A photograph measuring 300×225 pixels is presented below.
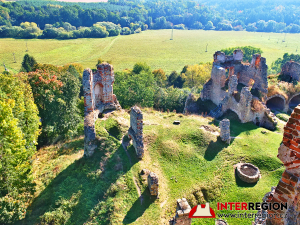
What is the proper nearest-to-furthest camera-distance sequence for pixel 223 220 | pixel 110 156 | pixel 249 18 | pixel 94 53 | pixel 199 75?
pixel 223 220, pixel 110 156, pixel 199 75, pixel 94 53, pixel 249 18

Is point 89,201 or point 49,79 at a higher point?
point 49,79

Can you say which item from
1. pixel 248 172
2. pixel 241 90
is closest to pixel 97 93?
pixel 241 90

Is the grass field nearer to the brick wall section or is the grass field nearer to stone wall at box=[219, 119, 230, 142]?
stone wall at box=[219, 119, 230, 142]

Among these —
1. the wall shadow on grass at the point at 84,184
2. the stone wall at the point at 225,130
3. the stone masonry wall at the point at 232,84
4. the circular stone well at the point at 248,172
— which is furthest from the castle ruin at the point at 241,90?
the wall shadow on grass at the point at 84,184

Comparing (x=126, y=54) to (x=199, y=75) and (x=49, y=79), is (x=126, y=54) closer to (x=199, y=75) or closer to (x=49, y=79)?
(x=199, y=75)

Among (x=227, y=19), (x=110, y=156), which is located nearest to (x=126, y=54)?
(x=110, y=156)

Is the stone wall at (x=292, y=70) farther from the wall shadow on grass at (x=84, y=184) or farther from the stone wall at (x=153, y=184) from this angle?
the stone wall at (x=153, y=184)

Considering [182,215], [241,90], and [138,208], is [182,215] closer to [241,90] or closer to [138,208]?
[138,208]
